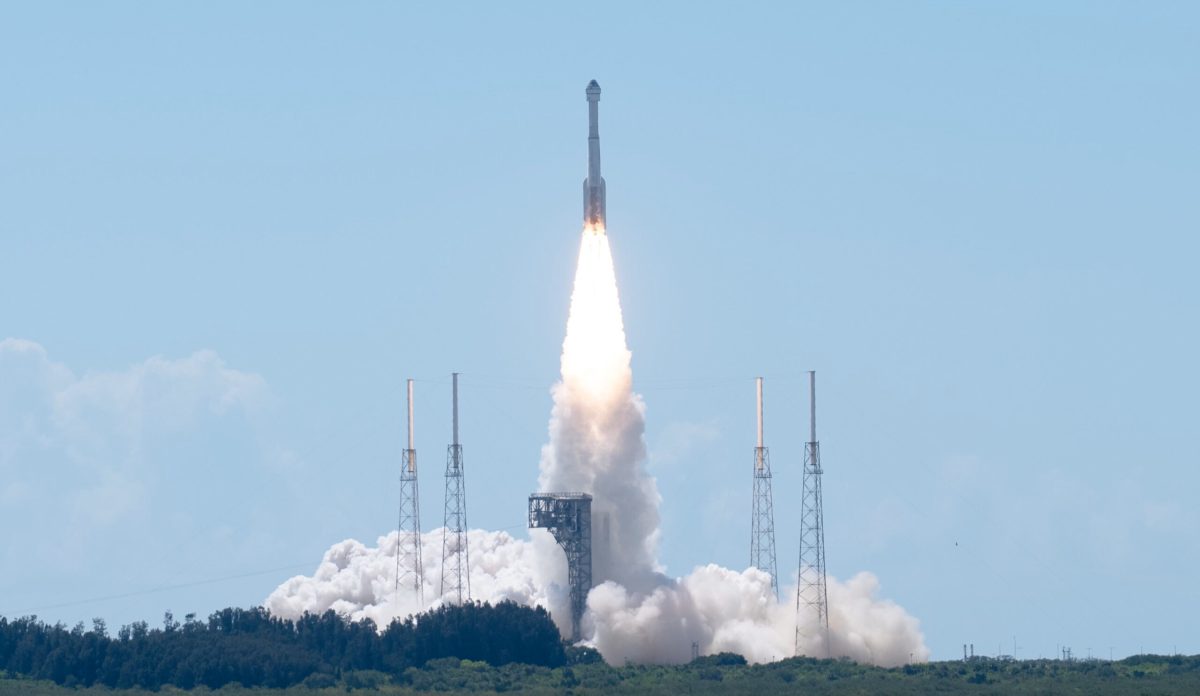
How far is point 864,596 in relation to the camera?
506 ft

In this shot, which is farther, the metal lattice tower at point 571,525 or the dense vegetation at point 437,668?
the metal lattice tower at point 571,525

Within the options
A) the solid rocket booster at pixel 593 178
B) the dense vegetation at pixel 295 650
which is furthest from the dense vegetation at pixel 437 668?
the solid rocket booster at pixel 593 178

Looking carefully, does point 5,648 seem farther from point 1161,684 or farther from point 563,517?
point 1161,684

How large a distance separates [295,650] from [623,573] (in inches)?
605

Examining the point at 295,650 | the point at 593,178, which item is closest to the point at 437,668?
the point at 295,650

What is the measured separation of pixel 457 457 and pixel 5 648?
82.5 feet

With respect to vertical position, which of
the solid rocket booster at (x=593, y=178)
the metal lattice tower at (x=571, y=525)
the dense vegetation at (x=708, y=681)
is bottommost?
the dense vegetation at (x=708, y=681)

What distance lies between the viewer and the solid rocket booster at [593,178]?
146000 millimetres

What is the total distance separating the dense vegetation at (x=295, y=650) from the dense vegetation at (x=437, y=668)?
5 centimetres

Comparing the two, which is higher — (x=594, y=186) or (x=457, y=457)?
(x=594, y=186)

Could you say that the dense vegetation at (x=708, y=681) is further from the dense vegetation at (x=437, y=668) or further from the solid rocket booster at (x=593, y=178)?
the solid rocket booster at (x=593, y=178)

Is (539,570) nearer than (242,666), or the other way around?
(242,666)

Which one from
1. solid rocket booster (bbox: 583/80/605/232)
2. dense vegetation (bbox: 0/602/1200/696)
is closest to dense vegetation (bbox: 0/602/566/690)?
dense vegetation (bbox: 0/602/1200/696)

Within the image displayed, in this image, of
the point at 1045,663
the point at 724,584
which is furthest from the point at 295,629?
the point at 1045,663
